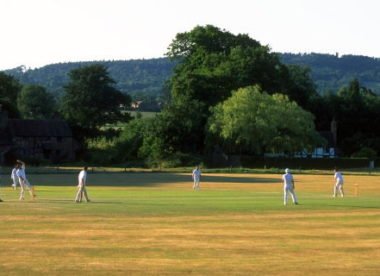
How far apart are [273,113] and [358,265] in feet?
264

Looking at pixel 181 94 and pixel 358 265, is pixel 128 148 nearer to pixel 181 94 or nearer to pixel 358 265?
pixel 181 94

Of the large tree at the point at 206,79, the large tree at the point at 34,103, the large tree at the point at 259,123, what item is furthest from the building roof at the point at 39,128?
the large tree at the point at 34,103

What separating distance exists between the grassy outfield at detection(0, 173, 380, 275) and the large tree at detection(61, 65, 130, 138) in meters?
95.7

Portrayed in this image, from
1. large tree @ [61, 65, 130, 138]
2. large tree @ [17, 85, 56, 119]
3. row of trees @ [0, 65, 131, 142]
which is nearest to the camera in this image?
row of trees @ [0, 65, 131, 142]

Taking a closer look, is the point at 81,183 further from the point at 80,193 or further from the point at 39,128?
the point at 39,128

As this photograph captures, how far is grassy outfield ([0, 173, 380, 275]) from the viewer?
19.2 metres

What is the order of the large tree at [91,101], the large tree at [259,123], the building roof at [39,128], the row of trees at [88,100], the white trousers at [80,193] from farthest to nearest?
the large tree at [91,101] < the row of trees at [88,100] < the building roof at [39,128] < the large tree at [259,123] < the white trousers at [80,193]

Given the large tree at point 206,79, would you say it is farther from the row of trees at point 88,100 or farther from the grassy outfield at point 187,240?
the grassy outfield at point 187,240

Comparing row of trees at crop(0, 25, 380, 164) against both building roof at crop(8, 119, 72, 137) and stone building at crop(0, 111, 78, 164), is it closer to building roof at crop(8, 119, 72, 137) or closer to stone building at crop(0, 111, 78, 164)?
stone building at crop(0, 111, 78, 164)

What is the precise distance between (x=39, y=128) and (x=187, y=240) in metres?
100

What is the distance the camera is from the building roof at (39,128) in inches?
4712

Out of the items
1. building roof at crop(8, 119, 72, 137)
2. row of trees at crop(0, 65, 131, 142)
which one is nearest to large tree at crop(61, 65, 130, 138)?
row of trees at crop(0, 65, 131, 142)

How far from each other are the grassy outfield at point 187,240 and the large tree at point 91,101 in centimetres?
9573

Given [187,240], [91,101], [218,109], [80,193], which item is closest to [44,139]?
[91,101]
